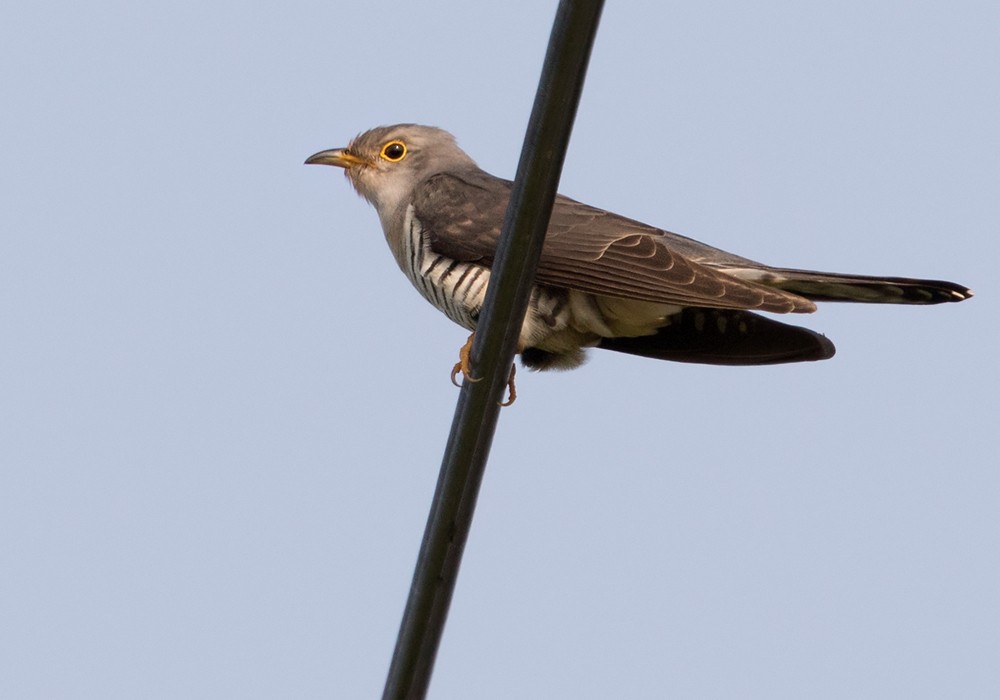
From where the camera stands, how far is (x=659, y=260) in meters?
4.48

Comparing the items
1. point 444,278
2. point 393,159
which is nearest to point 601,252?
point 444,278

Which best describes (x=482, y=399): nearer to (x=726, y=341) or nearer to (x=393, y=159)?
(x=726, y=341)

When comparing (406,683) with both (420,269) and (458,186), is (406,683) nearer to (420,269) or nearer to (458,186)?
(420,269)

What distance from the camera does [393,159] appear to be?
19.3ft

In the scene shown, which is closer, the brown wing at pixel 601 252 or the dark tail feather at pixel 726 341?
the brown wing at pixel 601 252

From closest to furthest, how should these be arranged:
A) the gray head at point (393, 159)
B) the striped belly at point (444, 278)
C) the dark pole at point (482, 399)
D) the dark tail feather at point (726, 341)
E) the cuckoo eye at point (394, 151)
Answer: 1. the dark pole at point (482, 399)
2. the striped belly at point (444, 278)
3. the dark tail feather at point (726, 341)
4. the gray head at point (393, 159)
5. the cuckoo eye at point (394, 151)

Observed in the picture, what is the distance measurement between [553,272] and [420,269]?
701mm

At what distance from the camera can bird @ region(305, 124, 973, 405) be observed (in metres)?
4.38

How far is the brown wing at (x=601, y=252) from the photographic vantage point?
4324 millimetres

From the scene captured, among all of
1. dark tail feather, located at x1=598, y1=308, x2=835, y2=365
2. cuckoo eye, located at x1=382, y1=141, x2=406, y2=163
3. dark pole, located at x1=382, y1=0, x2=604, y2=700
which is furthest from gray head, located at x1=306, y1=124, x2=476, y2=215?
dark pole, located at x1=382, y1=0, x2=604, y2=700

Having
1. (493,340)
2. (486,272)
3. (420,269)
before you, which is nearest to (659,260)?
(486,272)

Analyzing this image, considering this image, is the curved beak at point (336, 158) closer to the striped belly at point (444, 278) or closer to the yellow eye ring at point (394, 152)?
the yellow eye ring at point (394, 152)

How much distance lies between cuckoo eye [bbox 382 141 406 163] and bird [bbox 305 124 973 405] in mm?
232

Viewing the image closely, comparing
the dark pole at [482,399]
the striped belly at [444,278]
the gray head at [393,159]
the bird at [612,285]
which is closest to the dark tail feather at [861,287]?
the bird at [612,285]
